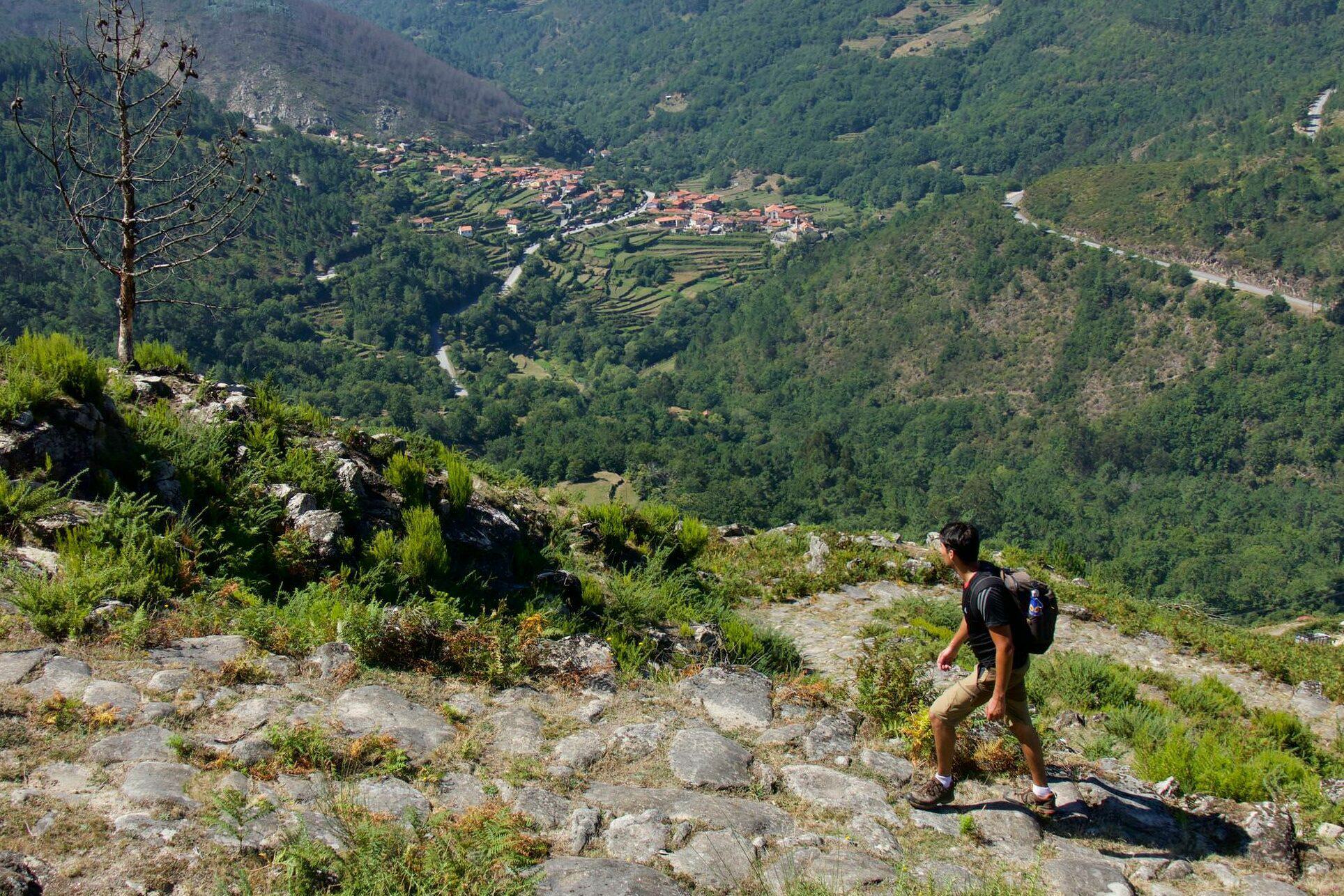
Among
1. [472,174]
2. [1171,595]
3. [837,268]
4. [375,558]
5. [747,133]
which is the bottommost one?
[1171,595]

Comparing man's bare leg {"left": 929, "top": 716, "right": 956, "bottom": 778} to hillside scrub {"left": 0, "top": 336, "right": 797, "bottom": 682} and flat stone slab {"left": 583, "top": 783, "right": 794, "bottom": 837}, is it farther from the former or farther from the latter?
hillside scrub {"left": 0, "top": 336, "right": 797, "bottom": 682}

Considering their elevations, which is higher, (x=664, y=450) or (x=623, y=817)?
(x=623, y=817)

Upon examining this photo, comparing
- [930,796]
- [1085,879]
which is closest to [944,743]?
[930,796]

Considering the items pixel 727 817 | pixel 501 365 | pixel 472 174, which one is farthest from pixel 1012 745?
pixel 472 174

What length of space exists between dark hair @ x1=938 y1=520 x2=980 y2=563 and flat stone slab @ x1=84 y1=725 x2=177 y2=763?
3.92 metres

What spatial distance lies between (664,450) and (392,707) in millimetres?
51442

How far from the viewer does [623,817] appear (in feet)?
12.8

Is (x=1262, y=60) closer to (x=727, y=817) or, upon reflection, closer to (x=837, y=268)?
(x=837, y=268)

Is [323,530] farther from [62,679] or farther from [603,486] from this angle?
[603,486]

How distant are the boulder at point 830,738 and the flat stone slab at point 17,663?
4296mm

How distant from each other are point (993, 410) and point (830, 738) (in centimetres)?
6827

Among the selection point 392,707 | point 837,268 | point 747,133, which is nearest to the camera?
point 392,707

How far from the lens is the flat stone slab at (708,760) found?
446 cm

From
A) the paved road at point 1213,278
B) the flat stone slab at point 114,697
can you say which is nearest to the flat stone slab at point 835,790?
the flat stone slab at point 114,697
